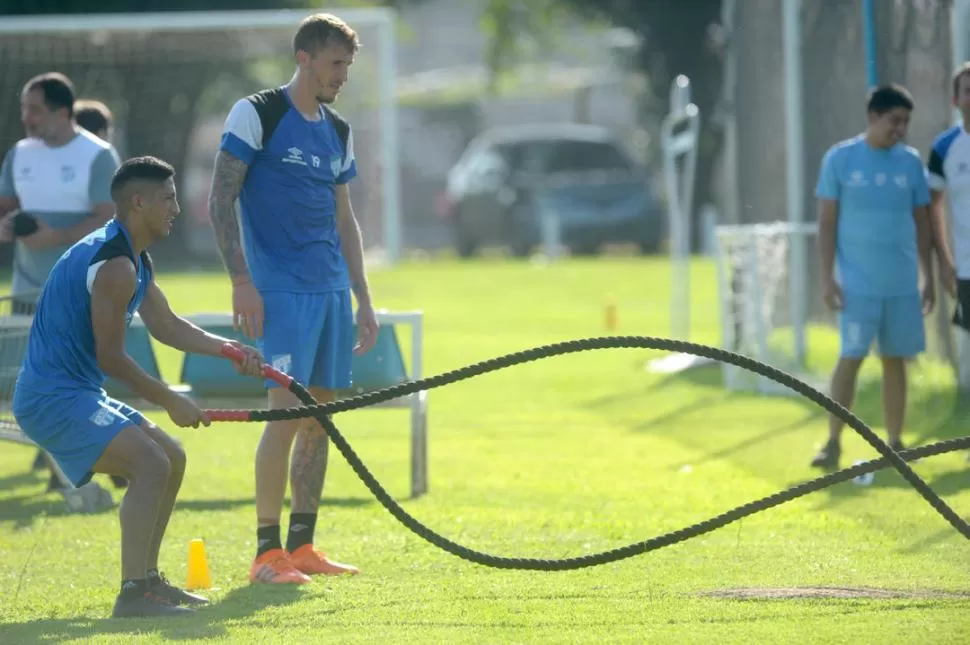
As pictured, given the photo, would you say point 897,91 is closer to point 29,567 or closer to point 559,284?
point 29,567

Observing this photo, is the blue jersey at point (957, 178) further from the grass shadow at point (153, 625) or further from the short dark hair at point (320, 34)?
the grass shadow at point (153, 625)

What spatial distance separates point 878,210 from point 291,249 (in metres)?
3.74

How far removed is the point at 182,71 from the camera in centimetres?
3247

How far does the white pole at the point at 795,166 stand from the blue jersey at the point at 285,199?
7.16 meters

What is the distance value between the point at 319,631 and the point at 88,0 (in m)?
28.6

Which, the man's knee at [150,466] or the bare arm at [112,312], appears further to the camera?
the man's knee at [150,466]

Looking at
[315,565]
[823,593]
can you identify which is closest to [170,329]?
[315,565]

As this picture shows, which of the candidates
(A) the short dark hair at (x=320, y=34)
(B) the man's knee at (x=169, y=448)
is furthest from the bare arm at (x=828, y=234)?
(B) the man's knee at (x=169, y=448)

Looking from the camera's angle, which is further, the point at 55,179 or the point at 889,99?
the point at 55,179

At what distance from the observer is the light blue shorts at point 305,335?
300 inches

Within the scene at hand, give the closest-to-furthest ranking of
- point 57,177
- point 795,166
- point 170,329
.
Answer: point 170,329
point 57,177
point 795,166

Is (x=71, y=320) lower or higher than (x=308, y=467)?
higher

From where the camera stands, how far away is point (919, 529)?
830cm

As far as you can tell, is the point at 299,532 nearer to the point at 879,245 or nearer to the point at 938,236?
the point at 879,245
